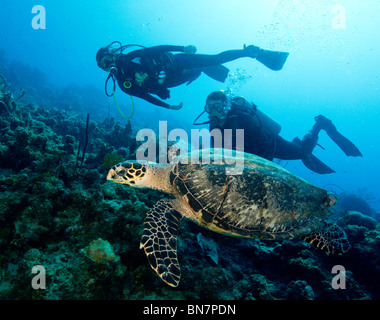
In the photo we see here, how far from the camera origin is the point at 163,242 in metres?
2.42

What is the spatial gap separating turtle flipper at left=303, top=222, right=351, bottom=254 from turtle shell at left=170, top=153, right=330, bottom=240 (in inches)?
7.8

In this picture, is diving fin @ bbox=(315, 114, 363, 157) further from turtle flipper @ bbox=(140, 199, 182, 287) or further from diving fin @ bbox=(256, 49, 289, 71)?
turtle flipper @ bbox=(140, 199, 182, 287)

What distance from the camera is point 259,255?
3.16 metres

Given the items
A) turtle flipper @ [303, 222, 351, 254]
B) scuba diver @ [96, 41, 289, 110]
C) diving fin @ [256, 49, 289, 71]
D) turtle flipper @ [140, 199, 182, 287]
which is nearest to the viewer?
turtle flipper @ [140, 199, 182, 287]

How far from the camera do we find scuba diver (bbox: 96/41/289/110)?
6594 millimetres

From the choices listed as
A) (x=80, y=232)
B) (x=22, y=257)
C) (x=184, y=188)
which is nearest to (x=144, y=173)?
(x=184, y=188)

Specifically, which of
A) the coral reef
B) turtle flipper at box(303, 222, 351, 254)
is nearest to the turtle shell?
turtle flipper at box(303, 222, 351, 254)

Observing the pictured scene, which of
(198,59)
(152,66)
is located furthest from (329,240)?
(198,59)

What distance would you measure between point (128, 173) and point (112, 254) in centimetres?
Result: 140

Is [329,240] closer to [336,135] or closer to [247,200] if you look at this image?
[247,200]

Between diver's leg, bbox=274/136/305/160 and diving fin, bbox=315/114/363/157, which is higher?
diving fin, bbox=315/114/363/157

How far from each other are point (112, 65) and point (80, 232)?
19.7 ft

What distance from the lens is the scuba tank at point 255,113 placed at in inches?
277

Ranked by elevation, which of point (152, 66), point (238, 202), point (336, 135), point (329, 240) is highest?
point (152, 66)
